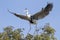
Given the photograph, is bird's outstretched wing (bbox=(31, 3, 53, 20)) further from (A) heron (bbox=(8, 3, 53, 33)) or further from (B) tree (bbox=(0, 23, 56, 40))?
(B) tree (bbox=(0, 23, 56, 40))

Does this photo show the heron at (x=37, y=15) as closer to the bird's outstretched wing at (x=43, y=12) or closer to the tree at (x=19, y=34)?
the bird's outstretched wing at (x=43, y=12)

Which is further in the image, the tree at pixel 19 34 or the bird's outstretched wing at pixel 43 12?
the tree at pixel 19 34

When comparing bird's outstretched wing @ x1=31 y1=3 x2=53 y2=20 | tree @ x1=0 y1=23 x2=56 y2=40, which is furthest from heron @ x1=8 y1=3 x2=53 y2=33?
tree @ x1=0 y1=23 x2=56 y2=40

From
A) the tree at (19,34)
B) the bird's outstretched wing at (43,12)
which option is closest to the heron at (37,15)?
the bird's outstretched wing at (43,12)

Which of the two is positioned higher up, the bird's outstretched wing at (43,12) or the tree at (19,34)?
the bird's outstretched wing at (43,12)

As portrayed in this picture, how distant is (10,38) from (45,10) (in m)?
11.1

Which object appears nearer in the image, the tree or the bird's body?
the bird's body

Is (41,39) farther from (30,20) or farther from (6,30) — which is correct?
(30,20)

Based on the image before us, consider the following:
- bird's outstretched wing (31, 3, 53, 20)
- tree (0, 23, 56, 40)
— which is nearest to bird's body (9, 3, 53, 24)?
bird's outstretched wing (31, 3, 53, 20)

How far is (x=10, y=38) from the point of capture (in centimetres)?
2452

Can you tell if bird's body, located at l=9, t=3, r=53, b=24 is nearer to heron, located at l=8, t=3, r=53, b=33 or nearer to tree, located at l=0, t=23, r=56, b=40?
heron, located at l=8, t=3, r=53, b=33

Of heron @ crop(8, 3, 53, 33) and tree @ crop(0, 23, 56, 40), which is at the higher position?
heron @ crop(8, 3, 53, 33)

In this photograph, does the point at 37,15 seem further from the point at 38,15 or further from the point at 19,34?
the point at 19,34

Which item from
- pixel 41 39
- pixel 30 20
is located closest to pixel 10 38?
pixel 41 39
